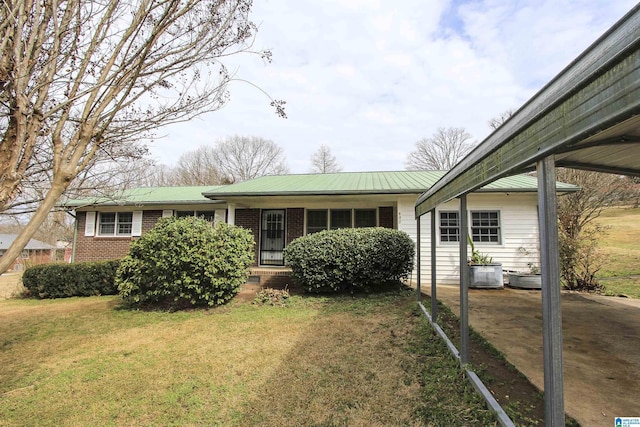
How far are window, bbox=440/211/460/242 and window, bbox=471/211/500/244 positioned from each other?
488 millimetres

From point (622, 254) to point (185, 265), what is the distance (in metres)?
17.2

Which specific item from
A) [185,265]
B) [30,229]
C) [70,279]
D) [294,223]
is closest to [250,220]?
[294,223]

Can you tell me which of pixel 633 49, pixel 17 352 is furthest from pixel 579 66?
pixel 17 352

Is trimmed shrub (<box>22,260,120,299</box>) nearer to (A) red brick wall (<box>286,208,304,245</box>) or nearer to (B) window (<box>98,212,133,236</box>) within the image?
(B) window (<box>98,212,133,236</box>)

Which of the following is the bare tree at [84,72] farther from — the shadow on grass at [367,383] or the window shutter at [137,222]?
the window shutter at [137,222]

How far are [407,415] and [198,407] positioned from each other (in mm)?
2043

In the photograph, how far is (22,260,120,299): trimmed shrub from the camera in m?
9.89

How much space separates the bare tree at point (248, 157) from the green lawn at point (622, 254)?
87.3ft

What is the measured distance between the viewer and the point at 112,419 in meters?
3.06

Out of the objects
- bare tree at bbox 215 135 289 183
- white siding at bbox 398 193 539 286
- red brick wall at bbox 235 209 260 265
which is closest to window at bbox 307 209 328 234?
red brick wall at bbox 235 209 260 265

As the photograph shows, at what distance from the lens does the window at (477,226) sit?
32.1ft

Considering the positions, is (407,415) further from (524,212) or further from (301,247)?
(524,212)

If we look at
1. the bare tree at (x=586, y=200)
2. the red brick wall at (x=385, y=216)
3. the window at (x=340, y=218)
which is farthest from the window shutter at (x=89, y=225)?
the bare tree at (x=586, y=200)

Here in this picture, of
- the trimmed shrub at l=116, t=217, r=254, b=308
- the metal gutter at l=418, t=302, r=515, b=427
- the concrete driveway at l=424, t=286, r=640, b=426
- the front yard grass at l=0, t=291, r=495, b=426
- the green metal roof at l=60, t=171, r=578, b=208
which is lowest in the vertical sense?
the front yard grass at l=0, t=291, r=495, b=426
